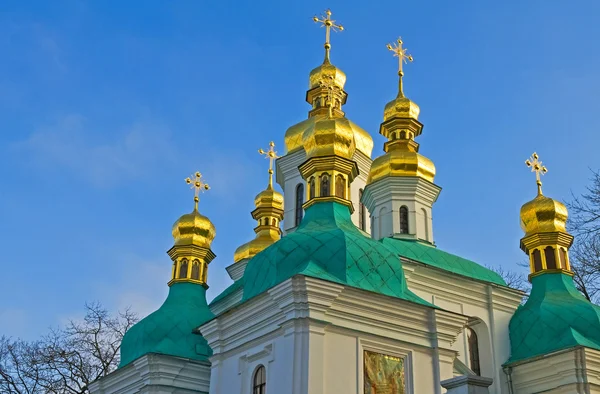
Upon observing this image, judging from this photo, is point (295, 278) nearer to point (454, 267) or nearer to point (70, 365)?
point (454, 267)

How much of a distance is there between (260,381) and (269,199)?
1208 cm

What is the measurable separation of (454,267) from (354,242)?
199 inches

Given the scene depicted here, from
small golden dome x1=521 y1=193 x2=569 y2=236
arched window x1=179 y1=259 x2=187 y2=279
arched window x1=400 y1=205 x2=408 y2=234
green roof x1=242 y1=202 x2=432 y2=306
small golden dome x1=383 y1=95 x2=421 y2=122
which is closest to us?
green roof x1=242 y1=202 x2=432 y2=306

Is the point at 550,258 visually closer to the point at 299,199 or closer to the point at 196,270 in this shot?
the point at 299,199

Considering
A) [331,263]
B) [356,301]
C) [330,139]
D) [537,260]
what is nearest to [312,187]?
[330,139]

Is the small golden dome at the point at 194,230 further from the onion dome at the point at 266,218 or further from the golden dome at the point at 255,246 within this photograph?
the onion dome at the point at 266,218

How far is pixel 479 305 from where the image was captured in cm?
1756

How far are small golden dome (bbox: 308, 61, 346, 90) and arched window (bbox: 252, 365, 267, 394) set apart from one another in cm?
1216

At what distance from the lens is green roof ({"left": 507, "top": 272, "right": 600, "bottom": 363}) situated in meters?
16.2

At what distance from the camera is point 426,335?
1310 centimetres

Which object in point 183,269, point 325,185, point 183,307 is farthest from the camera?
point 183,269

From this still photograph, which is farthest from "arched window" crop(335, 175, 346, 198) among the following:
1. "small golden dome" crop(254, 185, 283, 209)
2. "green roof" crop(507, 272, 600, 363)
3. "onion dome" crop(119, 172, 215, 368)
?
"small golden dome" crop(254, 185, 283, 209)

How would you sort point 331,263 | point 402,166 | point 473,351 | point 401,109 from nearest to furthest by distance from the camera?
1. point 331,263
2. point 473,351
3. point 402,166
4. point 401,109

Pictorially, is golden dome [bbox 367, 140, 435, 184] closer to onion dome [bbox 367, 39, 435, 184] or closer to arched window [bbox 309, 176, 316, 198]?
onion dome [bbox 367, 39, 435, 184]
